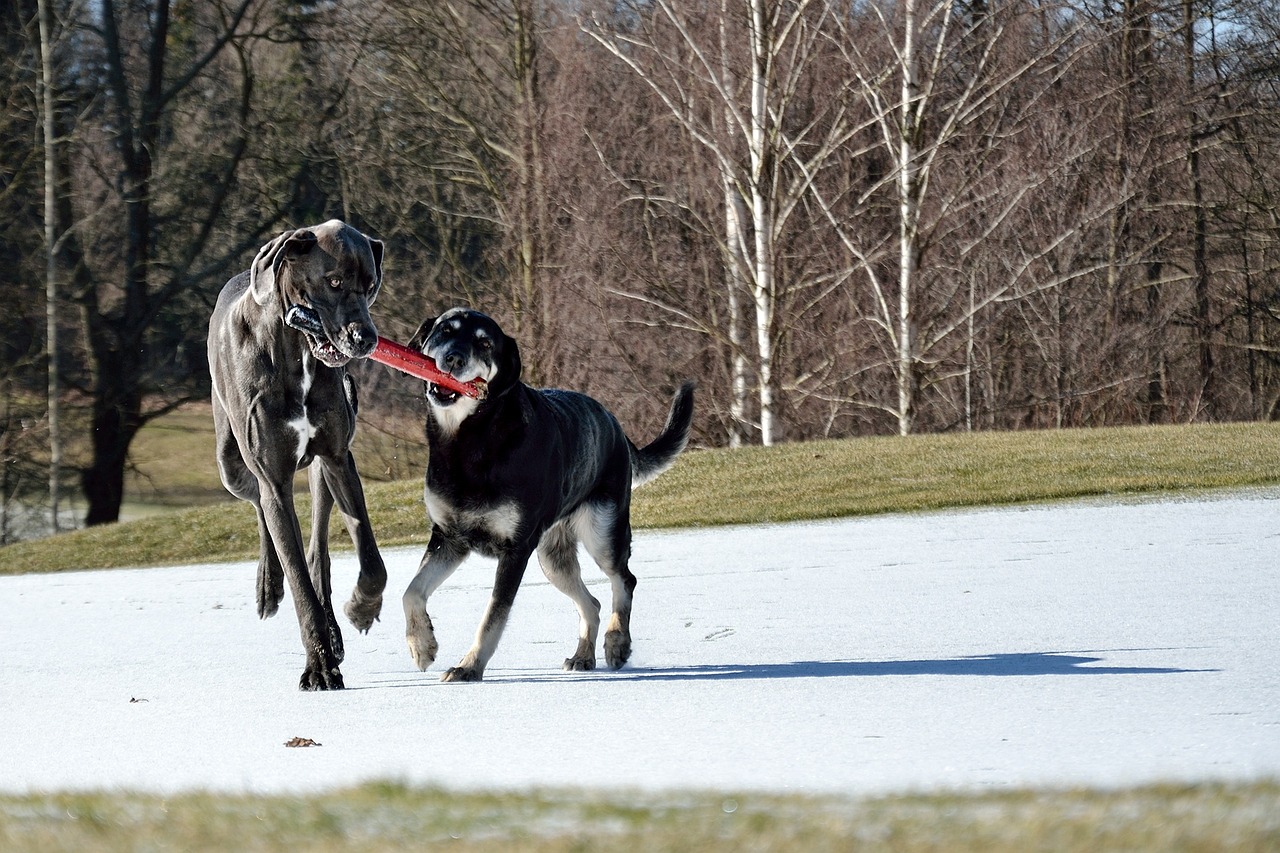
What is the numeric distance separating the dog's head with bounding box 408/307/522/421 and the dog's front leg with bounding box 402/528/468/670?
556 mm

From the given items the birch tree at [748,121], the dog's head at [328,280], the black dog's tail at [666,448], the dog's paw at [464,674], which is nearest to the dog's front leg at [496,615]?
the dog's paw at [464,674]

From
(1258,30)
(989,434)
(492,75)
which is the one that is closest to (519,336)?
(492,75)

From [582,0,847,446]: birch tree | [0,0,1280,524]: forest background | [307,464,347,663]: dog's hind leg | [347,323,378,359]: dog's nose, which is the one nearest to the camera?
[347,323,378,359]: dog's nose

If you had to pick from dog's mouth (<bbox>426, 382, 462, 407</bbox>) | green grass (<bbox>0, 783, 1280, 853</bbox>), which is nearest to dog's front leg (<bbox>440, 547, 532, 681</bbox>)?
dog's mouth (<bbox>426, 382, 462, 407</bbox>)

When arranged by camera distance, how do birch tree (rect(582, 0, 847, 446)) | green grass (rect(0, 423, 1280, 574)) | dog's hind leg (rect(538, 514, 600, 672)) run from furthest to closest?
1. birch tree (rect(582, 0, 847, 446))
2. green grass (rect(0, 423, 1280, 574))
3. dog's hind leg (rect(538, 514, 600, 672))

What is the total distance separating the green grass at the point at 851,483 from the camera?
1442cm

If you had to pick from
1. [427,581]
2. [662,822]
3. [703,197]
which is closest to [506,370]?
[427,581]

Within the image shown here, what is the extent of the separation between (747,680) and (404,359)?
6.35ft

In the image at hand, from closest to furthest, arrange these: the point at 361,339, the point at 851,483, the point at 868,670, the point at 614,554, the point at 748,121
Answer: the point at 361,339 < the point at 868,670 < the point at 614,554 < the point at 851,483 < the point at 748,121

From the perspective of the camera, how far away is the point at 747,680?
658 cm

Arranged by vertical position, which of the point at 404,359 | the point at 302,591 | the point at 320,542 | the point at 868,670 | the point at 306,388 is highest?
the point at 404,359

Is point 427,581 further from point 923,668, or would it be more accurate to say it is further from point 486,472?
point 923,668

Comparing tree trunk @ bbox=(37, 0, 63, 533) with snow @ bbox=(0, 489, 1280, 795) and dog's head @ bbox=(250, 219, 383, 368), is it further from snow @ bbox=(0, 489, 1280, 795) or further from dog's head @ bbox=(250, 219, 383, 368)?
dog's head @ bbox=(250, 219, 383, 368)

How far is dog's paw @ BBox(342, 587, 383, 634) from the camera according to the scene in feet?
22.7
